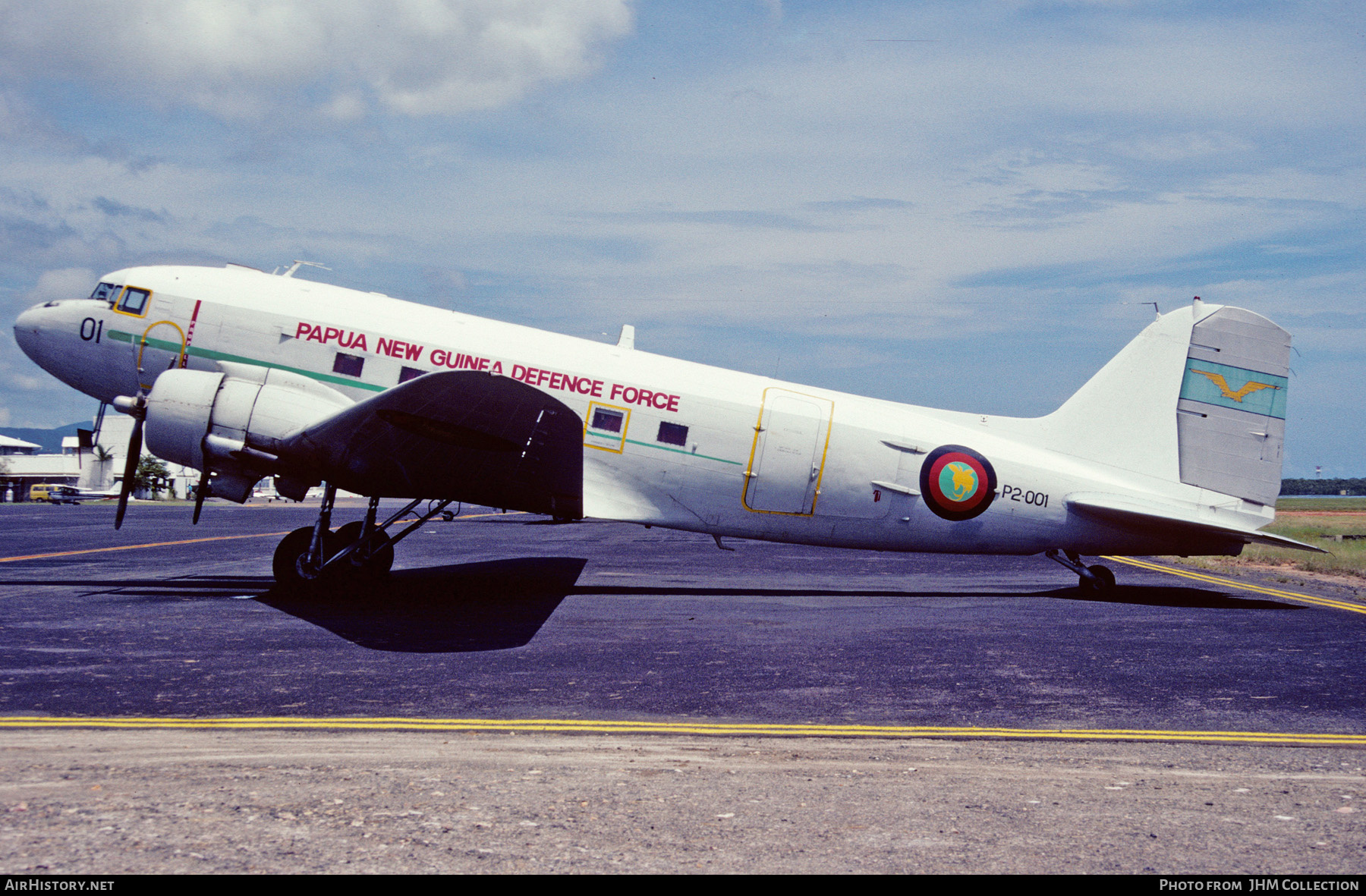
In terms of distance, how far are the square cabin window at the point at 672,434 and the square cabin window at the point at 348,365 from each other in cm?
483

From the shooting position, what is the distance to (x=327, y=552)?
47.0 feet

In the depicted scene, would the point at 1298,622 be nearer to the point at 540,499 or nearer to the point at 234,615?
the point at 540,499

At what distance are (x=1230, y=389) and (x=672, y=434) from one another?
9.68m

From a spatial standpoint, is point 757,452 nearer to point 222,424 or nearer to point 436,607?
point 436,607

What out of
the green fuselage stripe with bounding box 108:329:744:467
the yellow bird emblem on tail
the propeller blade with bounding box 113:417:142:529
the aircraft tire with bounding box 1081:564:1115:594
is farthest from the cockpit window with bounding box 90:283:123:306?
the yellow bird emblem on tail

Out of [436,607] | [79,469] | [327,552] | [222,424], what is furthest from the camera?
[79,469]

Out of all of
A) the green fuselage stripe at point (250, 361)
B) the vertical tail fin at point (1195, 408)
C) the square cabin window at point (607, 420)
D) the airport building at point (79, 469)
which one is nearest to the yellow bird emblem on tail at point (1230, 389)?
the vertical tail fin at point (1195, 408)

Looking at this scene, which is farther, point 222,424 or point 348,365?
point 348,365

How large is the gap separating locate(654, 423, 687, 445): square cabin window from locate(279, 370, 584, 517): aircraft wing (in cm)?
156

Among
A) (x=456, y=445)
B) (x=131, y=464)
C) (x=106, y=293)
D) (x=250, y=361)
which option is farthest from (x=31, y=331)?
(x=456, y=445)

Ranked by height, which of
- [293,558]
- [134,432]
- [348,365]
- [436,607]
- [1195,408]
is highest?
[1195,408]

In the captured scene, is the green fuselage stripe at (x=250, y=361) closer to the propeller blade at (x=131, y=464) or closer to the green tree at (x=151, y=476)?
the propeller blade at (x=131, y=464)

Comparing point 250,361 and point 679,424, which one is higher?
point 679,424

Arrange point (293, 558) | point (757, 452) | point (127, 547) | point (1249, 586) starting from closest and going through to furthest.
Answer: point (293, 558) < point (757, 452) < point (1249, 586) < point (127, 547)
